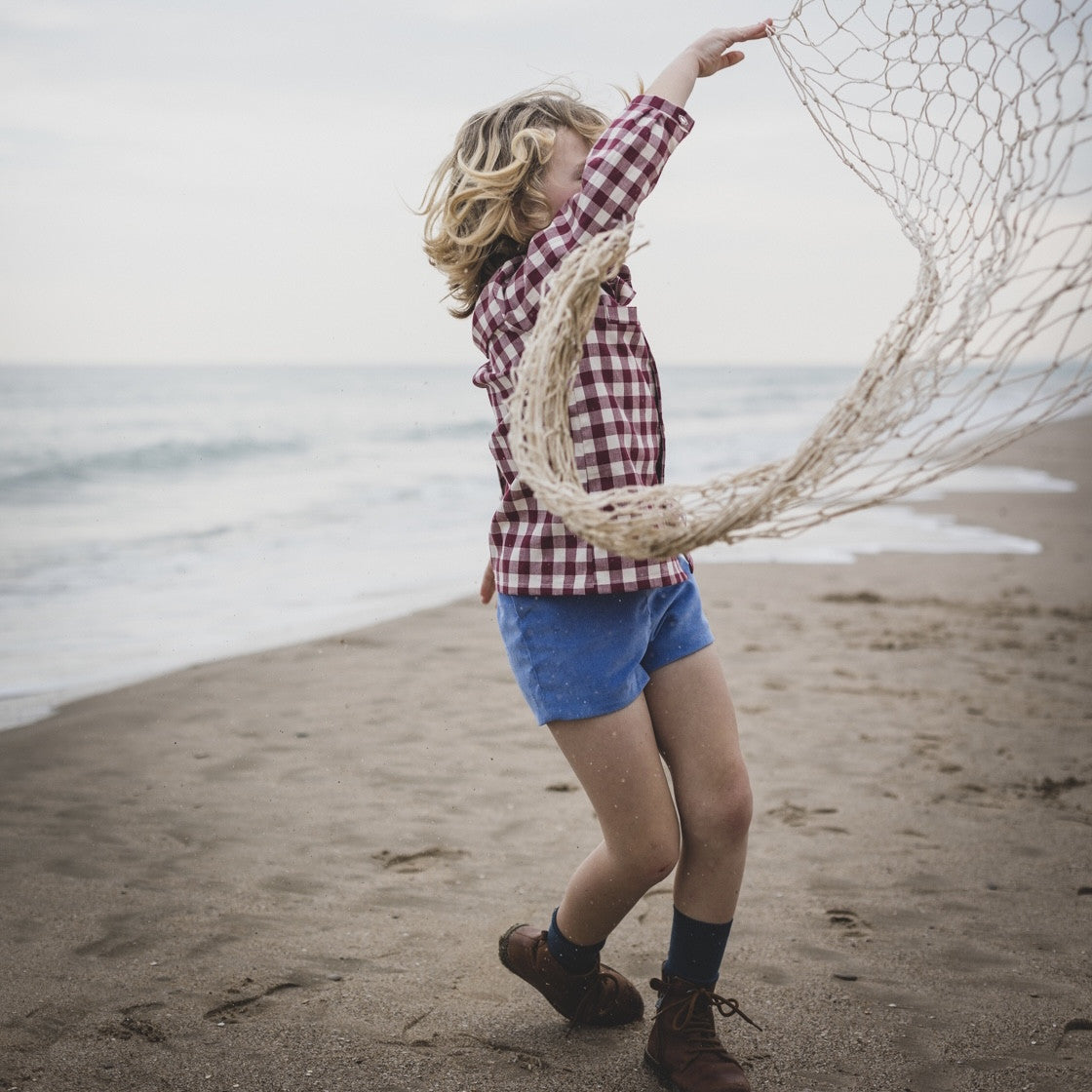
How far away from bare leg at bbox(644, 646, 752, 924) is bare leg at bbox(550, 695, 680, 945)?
43 millimetres

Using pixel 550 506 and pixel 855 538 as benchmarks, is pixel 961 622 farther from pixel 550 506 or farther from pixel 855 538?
pixel 550 506

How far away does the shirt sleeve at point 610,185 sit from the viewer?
6.71 feet

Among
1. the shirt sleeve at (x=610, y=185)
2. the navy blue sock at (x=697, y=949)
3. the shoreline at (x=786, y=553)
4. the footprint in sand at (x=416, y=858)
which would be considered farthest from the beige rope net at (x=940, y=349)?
the shoreline at (x=786, y=553)

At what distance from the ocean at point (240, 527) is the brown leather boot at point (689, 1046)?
356 cm

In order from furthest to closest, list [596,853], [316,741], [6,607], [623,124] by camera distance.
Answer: [6,607] < [316,741] < [596,853] < [623,124]

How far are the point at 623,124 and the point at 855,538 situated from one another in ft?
28.2

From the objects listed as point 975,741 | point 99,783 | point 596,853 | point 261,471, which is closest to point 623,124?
point 596,853

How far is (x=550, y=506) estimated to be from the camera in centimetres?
193

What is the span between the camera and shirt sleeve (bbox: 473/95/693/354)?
2.04 m

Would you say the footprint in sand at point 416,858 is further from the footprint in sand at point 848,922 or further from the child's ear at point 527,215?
the child's ear at point 527,215

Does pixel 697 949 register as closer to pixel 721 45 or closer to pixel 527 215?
pixel 527 215

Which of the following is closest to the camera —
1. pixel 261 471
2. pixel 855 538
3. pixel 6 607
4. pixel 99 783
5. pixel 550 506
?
pixel 550 506

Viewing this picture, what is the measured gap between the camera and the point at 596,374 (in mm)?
2166

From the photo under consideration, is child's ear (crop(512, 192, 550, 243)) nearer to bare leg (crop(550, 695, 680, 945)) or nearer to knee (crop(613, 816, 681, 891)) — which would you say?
bare leg (crop(550, 695, 680, 945))
